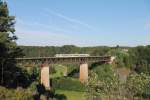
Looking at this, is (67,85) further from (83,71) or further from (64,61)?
(83,71)

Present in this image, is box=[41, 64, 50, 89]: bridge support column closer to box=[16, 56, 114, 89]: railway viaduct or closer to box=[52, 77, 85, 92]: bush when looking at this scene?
box=[16, 56, 114, 89]: railway viaduct

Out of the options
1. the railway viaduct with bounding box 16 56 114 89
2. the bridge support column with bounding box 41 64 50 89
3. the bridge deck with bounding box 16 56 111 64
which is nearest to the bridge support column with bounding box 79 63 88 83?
the railway viaduct with bounding box 16 56 114 89

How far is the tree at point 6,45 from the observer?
38719 millimetres

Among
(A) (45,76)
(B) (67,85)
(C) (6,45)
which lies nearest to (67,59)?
(B) (67,85)

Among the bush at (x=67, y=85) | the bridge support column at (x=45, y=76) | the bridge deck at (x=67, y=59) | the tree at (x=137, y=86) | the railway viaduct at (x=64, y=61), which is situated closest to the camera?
the tree at (x=137, y=86)

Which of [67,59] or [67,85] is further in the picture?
[67,59]

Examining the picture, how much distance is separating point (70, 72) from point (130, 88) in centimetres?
6573

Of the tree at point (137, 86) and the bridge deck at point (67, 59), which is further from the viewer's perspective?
the bridge deck at point (67, 59)

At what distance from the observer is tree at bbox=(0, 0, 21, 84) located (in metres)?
38.7

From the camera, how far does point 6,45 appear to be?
1523 inches

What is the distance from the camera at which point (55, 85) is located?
74.2 metres

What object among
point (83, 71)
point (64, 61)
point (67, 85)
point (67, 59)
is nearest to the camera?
point (67, 85)

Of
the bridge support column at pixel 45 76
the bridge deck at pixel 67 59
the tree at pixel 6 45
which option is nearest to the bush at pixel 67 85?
the bridge support column at pixel 45 76

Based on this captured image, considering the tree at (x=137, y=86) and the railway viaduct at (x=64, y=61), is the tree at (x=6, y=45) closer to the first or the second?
the tree at (x=137, y=86)
